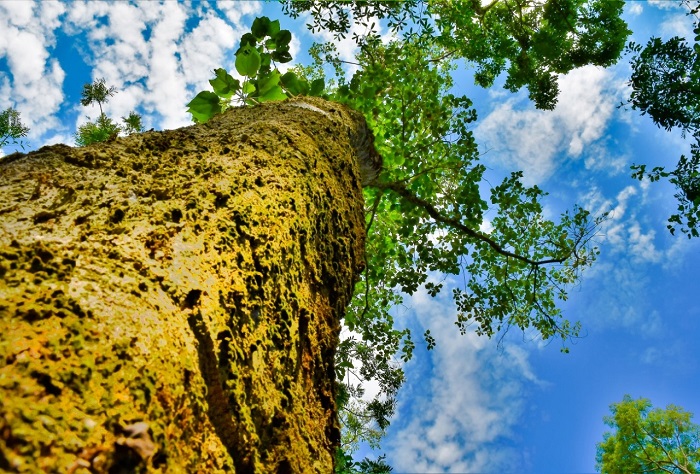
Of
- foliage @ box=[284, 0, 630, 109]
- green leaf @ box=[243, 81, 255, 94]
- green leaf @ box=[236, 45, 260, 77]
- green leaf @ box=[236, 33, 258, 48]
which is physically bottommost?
green leaf @ box=[236, 45, 260, 77]

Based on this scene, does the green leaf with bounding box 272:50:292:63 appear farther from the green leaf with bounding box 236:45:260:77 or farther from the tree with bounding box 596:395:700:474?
the tree with bounding box 596:395:700:474

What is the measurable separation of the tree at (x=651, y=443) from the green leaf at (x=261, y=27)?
2377 cm

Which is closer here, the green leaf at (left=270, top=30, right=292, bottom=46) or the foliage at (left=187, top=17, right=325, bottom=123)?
the foliage at (left=187, top=17, right=325, bottom=123)

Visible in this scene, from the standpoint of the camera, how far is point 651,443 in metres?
19.5

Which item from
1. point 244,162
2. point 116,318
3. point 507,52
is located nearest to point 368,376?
point 244,162

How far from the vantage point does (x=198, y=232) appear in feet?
3.63

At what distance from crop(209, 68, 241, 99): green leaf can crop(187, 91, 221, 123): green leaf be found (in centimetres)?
11

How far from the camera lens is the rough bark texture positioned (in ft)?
2.06

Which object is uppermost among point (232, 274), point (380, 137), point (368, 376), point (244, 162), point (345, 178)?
point (380, 137)

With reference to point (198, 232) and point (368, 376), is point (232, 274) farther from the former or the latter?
point (368, 376)

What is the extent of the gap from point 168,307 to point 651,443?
83.6ft

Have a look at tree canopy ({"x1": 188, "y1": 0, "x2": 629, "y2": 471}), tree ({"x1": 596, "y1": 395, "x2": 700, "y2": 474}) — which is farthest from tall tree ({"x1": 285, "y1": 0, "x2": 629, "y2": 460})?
tree ({"x1": 596, "y1": 395, "x2": 700, "y2": 474})

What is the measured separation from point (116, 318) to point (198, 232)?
1.24ft

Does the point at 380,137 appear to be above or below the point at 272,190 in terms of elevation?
above
